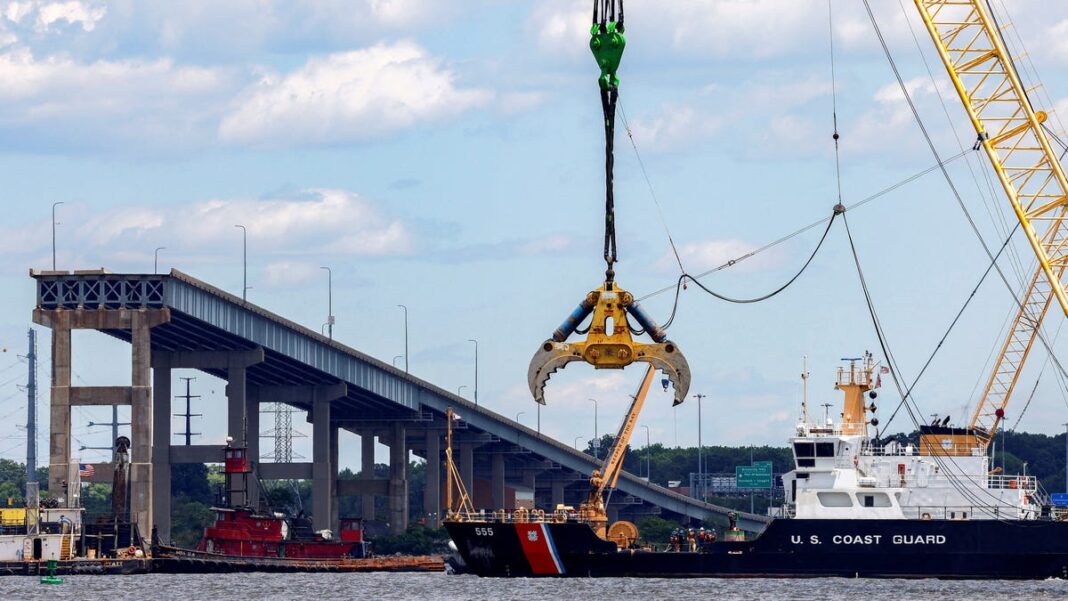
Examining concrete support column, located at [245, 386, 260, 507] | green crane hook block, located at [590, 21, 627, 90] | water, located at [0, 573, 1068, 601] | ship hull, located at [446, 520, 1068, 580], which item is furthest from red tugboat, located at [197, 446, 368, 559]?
green crane hook block, located at [590, 21, 627, 90]

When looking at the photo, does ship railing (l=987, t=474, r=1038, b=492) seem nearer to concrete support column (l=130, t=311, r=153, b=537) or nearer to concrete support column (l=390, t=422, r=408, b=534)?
concrete support column (l=130, t=311, r=153, b=537)

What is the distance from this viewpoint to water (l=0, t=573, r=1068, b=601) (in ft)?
293

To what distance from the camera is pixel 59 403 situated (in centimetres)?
13350

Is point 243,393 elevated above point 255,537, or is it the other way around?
point 243,393

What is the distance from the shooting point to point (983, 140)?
99000 millimetres

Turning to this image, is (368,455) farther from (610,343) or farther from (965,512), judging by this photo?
(610,343)

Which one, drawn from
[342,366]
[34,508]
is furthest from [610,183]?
[342,366]

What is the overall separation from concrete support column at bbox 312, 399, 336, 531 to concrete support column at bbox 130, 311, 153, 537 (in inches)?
1193

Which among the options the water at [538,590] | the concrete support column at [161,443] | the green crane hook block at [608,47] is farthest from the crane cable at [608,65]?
the concrete support column at [161,443]

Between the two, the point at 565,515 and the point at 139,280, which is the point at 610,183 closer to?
the point at 565,515

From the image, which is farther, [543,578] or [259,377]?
[259,377]

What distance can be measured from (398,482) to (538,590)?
89.1 metres

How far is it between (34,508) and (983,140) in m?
60.1

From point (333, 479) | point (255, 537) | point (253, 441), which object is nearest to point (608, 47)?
point (255, 537)
